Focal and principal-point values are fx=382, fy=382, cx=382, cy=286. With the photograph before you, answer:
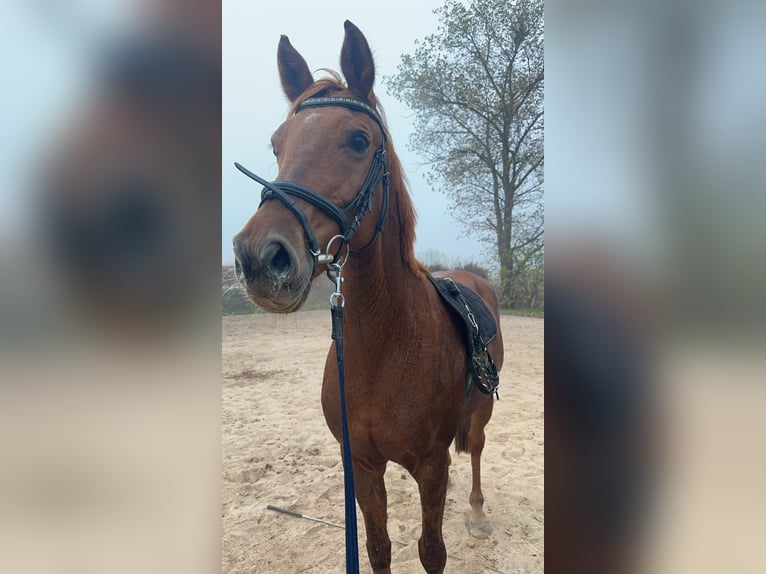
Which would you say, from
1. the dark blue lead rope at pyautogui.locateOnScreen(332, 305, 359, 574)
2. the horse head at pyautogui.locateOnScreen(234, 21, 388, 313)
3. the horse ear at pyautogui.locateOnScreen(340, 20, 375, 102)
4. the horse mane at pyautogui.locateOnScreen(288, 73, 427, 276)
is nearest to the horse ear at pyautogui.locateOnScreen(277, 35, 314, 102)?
the horse head at pyautogui.locateOnScreen(234, 21, 388, 313)

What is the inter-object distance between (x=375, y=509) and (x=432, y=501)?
0.31 metres

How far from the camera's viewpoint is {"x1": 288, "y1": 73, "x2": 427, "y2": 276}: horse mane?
1.62m

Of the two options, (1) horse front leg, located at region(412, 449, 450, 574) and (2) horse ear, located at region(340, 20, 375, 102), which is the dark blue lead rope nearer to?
(1) horse front leg, located at region(412, 449, 450, 574)

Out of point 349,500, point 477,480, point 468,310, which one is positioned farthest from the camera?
point 477,480

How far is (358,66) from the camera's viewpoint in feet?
5.44

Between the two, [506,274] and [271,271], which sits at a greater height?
[506,274]

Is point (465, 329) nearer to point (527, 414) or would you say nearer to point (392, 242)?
point (392, 242)

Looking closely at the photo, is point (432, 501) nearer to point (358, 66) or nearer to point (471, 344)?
point (471, 344)

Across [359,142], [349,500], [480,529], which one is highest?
[359,142]

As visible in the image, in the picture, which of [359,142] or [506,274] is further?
[506,274]

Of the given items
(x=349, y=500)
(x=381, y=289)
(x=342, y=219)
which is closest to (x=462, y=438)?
(x=381, y=289)
